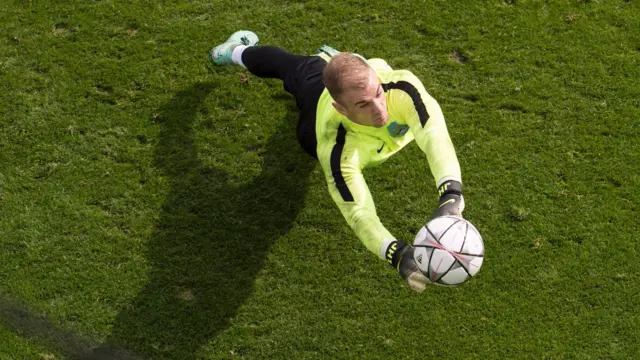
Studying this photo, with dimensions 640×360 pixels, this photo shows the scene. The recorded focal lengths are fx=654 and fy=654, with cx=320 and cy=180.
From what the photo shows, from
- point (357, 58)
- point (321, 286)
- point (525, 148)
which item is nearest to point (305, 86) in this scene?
point (357, 58)

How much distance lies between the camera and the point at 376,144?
19.3ft

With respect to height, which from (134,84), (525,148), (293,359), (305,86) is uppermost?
(305,86)

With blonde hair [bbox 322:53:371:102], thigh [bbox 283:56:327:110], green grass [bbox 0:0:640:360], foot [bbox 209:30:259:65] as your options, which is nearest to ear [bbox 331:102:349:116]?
blonde hair [bbox 322:53:371:102]

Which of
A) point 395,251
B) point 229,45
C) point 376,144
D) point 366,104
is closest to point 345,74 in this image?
point 366,104

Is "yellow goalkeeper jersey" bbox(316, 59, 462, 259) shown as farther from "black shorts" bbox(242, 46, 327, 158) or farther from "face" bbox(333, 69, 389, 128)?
"black shorts" bbox(242, 46, 327, 158)

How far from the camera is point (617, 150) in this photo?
754cm

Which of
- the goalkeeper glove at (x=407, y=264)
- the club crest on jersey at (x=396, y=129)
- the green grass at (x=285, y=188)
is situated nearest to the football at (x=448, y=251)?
the goalkeeper glove at (x=407, y=264)

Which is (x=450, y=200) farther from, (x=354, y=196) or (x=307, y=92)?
(x=307, y=92)

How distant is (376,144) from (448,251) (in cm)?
143

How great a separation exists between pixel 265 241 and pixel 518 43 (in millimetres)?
4098

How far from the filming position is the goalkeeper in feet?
16.7

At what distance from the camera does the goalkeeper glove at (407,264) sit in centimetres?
500

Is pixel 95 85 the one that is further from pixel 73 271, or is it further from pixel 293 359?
pixel 293 359

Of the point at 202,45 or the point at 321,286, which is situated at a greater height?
the point at 202,45
